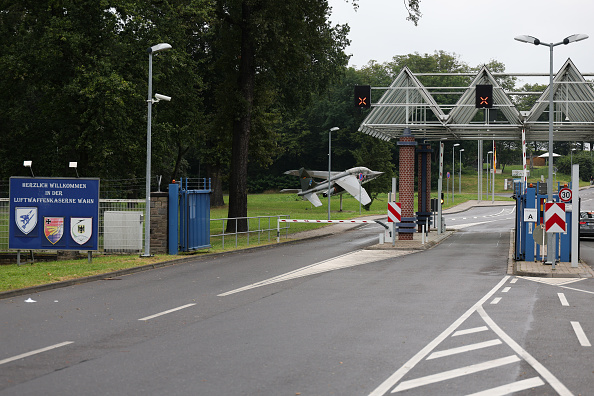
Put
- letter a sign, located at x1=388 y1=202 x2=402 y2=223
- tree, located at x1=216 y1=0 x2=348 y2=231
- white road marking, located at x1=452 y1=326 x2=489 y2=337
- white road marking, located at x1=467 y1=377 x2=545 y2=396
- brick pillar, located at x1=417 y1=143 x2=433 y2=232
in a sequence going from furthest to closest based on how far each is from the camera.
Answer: brick pillar, located at x1=417 y1=143 x2=433 y2=232 → tree, located at x1=216 y1=0 x2=348 y2=231 → letter a sign, located at x1=388 y1=202 x2=402 y2=223 → white road marking, located at x1=452 y1=326 x2=489 y2=337 → white road marking, located at x1=467 y1=377 x2=545 y2=396

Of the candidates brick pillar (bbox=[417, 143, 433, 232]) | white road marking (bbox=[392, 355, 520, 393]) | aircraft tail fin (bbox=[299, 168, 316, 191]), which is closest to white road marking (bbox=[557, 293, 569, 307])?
white road marking (bbox=[392, 355, 520, 393])

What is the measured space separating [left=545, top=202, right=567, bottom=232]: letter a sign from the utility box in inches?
469

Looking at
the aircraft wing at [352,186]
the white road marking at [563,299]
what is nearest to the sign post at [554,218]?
the white road marking at [563,299]

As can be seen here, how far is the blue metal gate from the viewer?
22250 millimetres

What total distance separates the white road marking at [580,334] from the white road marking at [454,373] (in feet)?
4.82

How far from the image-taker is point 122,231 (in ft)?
71.7

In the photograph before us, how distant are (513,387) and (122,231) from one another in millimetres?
16956

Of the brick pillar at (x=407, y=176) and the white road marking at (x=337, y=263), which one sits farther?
the brick pillar at (x=407, y=176)

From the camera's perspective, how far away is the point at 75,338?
8984 millimetres

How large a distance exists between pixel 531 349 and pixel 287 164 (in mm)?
104800

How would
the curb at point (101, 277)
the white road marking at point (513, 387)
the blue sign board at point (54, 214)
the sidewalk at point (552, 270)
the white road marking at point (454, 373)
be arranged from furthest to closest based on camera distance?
the blue sign board at point (54, 214) < the sidewalk at point (552, 270) < the curb at point (101, 277) < the white road marking at point (454, 373) < the white road marking at point (513, 387)

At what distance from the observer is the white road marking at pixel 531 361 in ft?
21.7

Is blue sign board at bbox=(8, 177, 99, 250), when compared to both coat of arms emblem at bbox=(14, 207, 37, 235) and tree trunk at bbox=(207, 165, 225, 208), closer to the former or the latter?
coat of arms emblem at bbox=(14, 207, 37, 235)

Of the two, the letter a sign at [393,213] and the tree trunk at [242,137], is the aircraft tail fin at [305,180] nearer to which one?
the tree trunk at [242,137]
